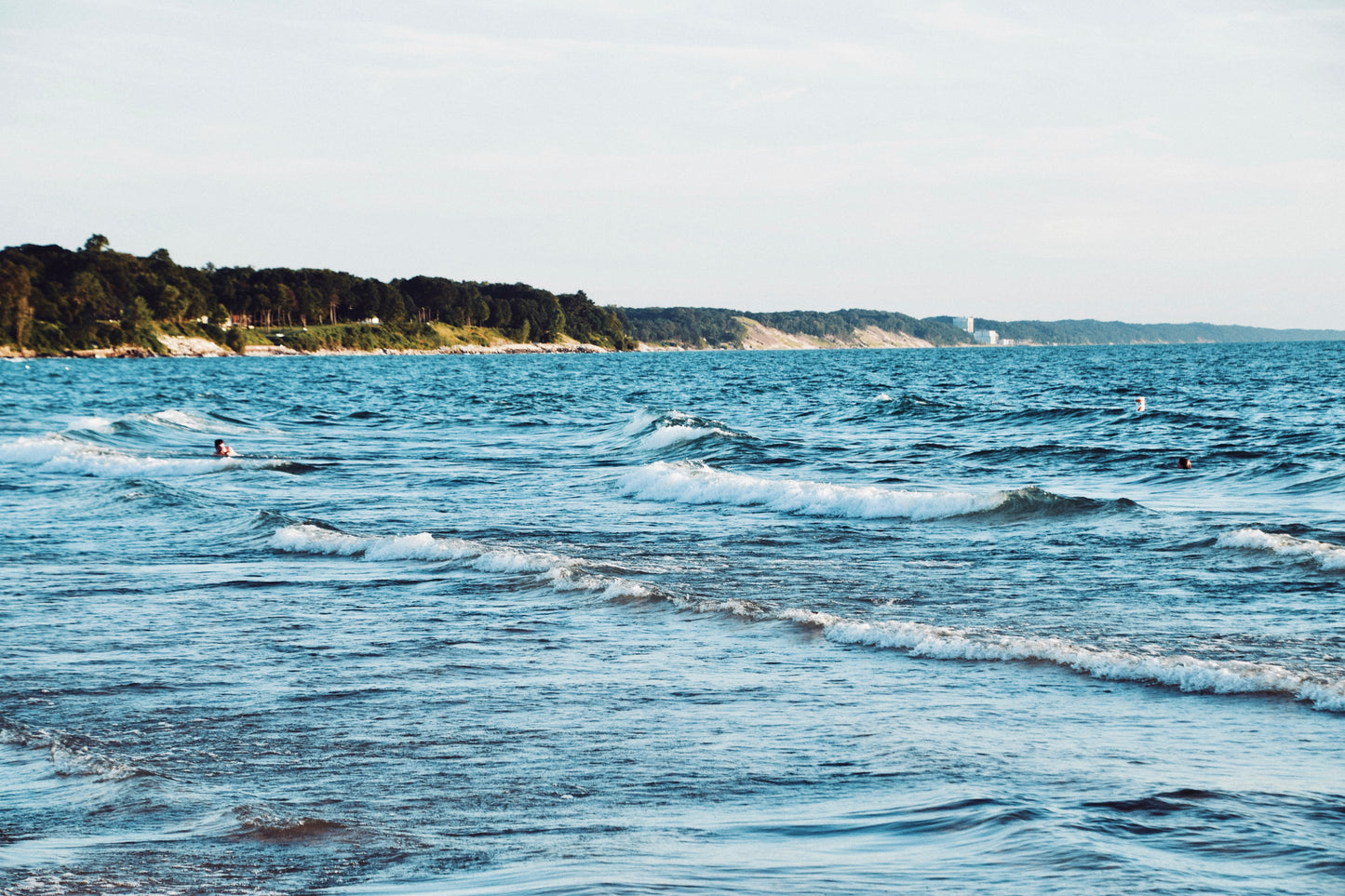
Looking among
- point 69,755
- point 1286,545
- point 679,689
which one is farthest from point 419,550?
point 1286,545

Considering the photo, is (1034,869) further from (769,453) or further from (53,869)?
(769,453)

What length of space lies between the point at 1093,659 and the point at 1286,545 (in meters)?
5.98

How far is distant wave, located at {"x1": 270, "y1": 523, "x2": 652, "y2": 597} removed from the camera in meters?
12.5

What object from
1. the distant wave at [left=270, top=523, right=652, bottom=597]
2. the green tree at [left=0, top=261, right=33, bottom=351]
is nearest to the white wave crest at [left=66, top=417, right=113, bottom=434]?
the distant wave at [left=270, top=523, right=652, bottom=597]

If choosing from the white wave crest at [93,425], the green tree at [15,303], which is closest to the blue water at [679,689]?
the white wave crest at [93,425]

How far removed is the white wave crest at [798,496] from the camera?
60.7 ft

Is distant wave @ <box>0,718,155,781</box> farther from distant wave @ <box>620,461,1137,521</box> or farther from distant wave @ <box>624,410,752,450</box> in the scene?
distant wave @ <box>624,410,752,450</box>

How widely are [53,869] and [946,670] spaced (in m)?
6.10

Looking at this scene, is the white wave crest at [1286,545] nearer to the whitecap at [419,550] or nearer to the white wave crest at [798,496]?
the white wave crest at [798,496]

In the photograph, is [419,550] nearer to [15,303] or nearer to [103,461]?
[103,461]

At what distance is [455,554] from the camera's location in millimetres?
14695

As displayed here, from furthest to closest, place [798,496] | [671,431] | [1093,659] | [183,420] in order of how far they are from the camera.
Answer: [183,420], [671,431], [798,496], [1093,659]

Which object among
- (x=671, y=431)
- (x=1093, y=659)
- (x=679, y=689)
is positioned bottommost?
(x=679, y=689)

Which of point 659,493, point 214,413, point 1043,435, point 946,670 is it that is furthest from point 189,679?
point 214,413
